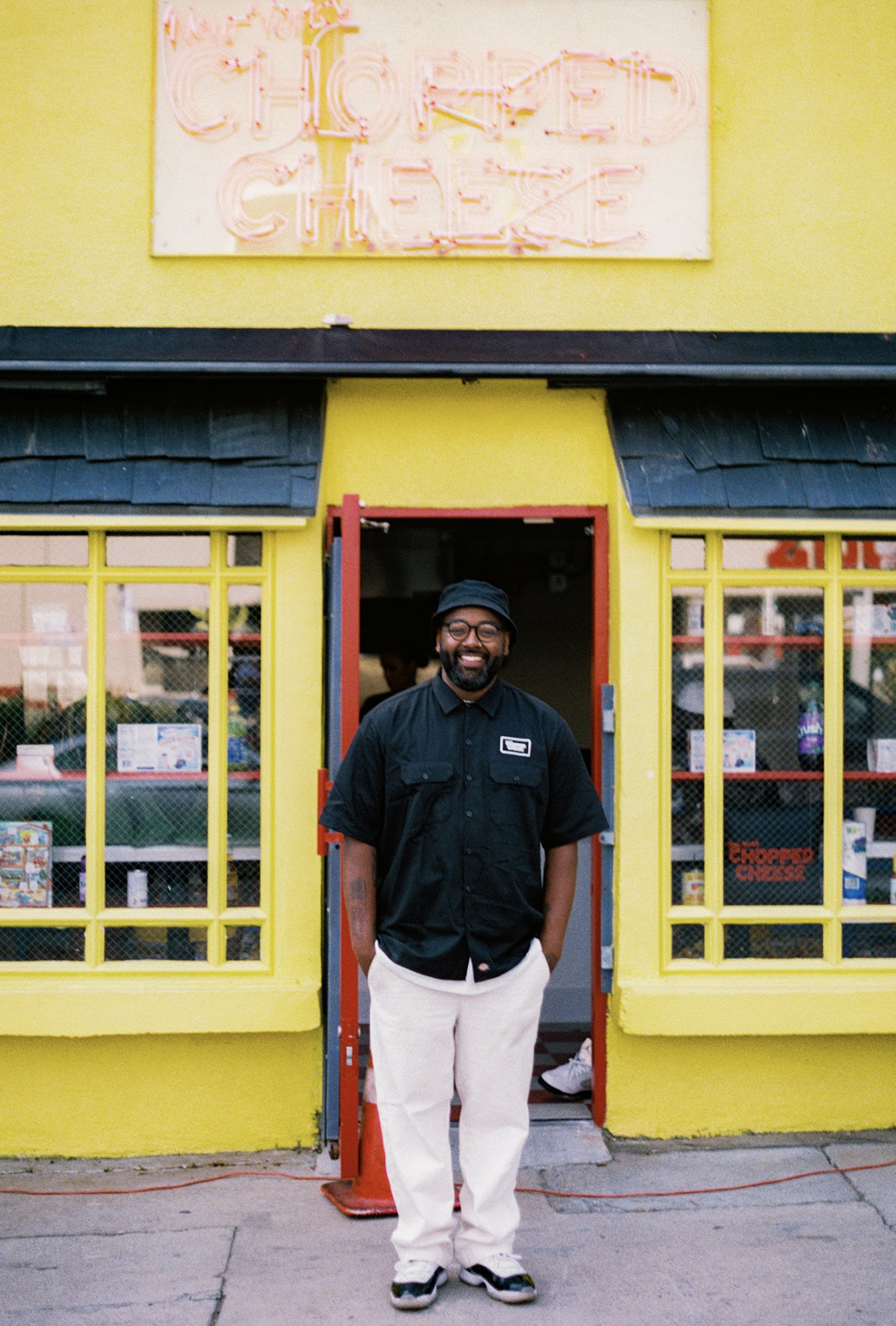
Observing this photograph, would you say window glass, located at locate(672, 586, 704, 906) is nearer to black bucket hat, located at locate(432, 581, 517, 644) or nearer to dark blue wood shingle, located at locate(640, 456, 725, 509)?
dark blue wood shingle, located at locate(640, 456, 725, 509)

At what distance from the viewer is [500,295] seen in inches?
199

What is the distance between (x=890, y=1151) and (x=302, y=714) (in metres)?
3.14

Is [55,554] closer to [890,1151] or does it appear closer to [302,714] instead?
[302,714]

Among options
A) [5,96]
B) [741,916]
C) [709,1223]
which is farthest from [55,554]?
[709,1223]

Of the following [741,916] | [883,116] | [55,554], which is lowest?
[741,916]

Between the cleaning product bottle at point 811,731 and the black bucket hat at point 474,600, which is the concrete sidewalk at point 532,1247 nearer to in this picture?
the cleaning product bottle at point 811,731

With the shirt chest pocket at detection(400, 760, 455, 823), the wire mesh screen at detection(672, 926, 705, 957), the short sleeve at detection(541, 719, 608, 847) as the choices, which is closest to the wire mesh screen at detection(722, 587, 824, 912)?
the wire mesh screen at detection(672, 926, 705, 957)

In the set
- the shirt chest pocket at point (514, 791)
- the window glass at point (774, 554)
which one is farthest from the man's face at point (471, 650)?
the window glass at point (774, 554)

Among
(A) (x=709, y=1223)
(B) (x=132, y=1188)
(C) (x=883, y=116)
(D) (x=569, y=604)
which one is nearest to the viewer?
(A) (x=709, y=1223)

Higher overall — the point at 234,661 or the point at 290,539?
the point at 290,539

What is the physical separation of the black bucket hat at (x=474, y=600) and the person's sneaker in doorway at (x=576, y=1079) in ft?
8.09

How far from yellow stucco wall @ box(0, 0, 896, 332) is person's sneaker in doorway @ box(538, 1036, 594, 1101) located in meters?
3.41

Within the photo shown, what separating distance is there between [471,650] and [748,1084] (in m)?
2.57

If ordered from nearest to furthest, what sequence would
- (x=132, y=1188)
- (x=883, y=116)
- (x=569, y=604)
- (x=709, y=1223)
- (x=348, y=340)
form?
(x=709, y=1223) → (x=132, y=1188) → (x=348, y=340) → (x=883, y=116) → (x=569, y=604)
